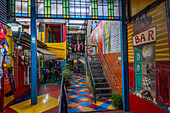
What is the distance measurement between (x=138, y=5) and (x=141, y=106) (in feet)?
12.1

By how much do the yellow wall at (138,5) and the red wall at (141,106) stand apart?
321cm

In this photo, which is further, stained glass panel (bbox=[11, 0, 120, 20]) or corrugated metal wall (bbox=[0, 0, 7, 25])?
stained glass panel (bbox=[11, 0, 120, 20])

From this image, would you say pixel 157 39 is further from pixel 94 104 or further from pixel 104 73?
pixel 104 73

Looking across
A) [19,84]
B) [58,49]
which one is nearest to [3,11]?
[19,84]

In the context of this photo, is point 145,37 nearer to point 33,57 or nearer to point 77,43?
point 33,57

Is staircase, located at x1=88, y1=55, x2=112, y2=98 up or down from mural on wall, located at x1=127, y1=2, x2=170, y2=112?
down

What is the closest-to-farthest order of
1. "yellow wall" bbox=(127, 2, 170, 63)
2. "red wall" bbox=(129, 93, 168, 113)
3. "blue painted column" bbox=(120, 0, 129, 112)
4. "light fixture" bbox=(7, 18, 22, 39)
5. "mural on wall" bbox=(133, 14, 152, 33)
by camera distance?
1. "yellow wall" bbox=(127, 2, 170, 63)
2. "red wall" bbox=(129, 93, 168, 113)
3. "mural on wall" bbox=(133, 14, 152, 33)
4. "light fixture" bbox=(7, 18, 22, 39)
5. "blue painted column" bbox=(120, 0, 129, 112)

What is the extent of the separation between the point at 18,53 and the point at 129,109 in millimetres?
5968

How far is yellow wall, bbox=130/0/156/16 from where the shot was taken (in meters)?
3.68

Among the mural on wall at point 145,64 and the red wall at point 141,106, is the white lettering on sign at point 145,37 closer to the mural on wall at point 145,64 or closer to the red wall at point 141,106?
the mural on wall at point 145,64

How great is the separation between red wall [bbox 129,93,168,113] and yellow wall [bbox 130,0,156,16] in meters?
3.21

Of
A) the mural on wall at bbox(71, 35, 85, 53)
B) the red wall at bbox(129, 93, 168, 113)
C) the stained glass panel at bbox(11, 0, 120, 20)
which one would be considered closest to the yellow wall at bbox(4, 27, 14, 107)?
the stained glass panel at bbox(11, 0, 120, 20)

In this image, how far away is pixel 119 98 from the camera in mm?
5461

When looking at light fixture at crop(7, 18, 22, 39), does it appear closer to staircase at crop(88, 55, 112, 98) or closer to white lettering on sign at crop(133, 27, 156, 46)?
white lettering on sign at crop(133, 27, 156, 46)
